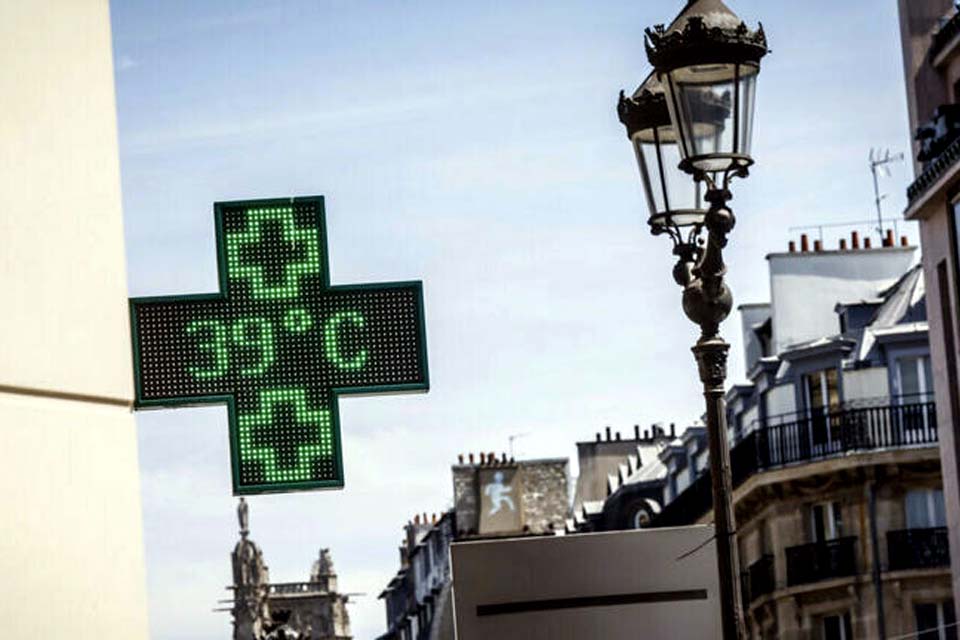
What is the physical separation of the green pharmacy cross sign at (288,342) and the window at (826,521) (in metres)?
47.3

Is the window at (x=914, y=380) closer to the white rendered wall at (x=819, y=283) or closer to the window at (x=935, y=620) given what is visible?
the window at (x=935, y=620)

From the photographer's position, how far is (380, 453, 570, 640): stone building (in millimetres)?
91812

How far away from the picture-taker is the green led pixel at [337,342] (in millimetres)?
6613

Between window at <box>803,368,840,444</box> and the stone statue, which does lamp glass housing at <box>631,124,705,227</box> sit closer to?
window at <box>803,368,840,444</box>

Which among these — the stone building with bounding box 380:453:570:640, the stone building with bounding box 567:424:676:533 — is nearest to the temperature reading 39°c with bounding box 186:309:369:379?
the stone building with bounding box 567:424:676:533

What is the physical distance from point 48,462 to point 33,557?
23cm

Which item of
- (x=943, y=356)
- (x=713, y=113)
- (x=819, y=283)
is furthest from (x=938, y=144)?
(x=713, y=113)

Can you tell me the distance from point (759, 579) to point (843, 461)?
437 centimetres

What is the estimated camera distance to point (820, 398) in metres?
53.6

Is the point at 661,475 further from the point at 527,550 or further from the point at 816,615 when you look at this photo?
the point at 527,550

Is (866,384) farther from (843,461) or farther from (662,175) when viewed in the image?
(662,175)

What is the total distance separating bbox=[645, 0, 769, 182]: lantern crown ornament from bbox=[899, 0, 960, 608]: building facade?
88.1ft

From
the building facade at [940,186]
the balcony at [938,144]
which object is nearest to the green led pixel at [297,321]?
the balcony at [938,144]

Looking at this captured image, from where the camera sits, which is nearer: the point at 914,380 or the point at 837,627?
the point at 914,380
